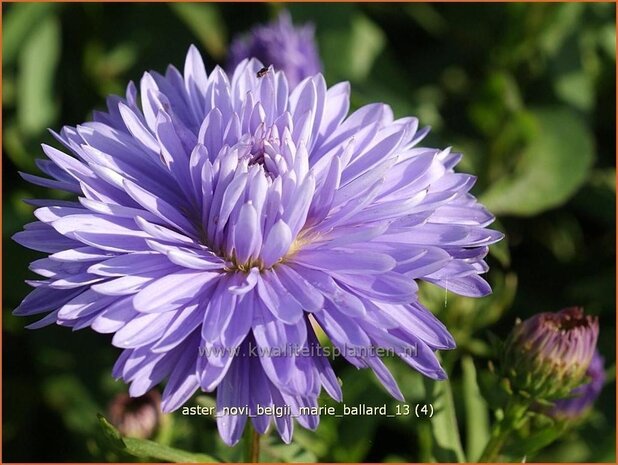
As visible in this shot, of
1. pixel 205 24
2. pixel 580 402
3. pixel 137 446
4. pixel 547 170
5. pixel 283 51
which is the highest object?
pixel 205 24

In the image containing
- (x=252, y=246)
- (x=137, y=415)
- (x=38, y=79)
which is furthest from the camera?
(x=38, y=79)

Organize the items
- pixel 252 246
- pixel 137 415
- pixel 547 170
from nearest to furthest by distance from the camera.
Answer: pixel 252 246
pixel 137 415
pixel 547 170

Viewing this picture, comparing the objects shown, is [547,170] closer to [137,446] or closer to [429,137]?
[429,137]

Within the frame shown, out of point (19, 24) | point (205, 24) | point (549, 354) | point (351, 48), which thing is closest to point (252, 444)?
point (549, 354)

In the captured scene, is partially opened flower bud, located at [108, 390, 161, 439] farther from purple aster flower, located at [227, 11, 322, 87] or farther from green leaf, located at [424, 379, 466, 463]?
purple aster flower, located at [227, 11, 322, 87]

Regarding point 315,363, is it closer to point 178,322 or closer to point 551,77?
point 178,322

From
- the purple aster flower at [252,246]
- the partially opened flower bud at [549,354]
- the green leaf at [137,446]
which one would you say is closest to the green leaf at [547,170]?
the partially opened flower bud at [549,354]
